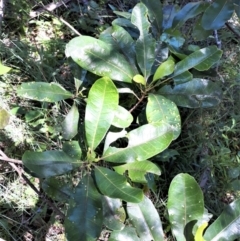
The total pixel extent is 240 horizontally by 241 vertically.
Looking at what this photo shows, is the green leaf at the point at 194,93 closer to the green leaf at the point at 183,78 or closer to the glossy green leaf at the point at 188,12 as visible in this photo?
the green leaf at the point at 183,78

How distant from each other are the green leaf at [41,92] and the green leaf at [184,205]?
0.53 meters

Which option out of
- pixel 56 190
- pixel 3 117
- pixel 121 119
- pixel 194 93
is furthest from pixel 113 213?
pixel 194 93

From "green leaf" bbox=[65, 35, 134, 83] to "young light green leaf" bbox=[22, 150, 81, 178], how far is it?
357mm

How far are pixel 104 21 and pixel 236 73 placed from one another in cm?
74

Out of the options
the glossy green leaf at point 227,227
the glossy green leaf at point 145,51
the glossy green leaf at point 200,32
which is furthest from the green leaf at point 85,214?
the glossy green leaf at point 200,32

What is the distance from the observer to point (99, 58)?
1438 mm

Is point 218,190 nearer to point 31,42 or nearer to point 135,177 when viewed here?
point 135,177

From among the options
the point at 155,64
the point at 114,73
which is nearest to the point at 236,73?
the point at 155,64

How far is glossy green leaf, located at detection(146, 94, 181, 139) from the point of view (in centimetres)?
143

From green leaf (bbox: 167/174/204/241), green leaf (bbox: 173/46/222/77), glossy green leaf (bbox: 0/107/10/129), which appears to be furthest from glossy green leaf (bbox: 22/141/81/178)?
green leaf (bbox: 173/46/222/77)

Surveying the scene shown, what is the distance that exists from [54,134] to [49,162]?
0.43 m

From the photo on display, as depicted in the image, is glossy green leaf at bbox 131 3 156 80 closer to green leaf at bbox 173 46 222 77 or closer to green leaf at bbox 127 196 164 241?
green leaf at bbox 173 46 222 77

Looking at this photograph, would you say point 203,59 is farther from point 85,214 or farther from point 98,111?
point 85,214

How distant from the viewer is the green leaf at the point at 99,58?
1.40 meters
